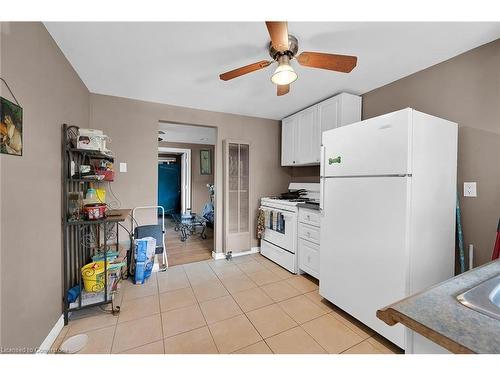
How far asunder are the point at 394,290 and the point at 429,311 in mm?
1034

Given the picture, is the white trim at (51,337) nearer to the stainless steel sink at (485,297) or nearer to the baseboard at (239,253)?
the baseboard at (239,253)

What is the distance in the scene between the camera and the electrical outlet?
179 centimetres

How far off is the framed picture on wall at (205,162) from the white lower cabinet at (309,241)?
13.2ft

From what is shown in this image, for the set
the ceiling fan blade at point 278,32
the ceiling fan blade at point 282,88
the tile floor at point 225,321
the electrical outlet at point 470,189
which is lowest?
the tile floor at point 225,321

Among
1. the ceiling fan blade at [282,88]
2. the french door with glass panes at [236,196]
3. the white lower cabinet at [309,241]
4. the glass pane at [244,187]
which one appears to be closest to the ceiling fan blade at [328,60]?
the ceiling fan blade at [282,88]

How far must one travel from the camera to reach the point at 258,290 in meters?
2.44

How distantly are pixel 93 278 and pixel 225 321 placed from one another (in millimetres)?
1247

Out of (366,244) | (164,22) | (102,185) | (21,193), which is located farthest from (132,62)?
(366,244)

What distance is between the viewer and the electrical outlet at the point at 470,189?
5.88 feet

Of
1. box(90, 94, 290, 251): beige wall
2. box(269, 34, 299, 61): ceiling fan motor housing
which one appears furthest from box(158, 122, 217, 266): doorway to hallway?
box(269, 34, 299, 61): ceiling fan motor housing

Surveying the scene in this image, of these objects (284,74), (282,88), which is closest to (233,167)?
(282,88)

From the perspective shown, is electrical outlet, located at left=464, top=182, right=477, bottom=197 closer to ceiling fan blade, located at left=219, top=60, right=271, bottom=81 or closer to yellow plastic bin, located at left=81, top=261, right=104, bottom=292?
ceiling fan blade, located at left=219, top=60, right=271, bottom=81

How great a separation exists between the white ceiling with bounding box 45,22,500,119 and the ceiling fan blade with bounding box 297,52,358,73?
205 mm

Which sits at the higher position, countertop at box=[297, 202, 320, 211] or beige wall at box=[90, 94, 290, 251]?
beige wall at box=[90, 94, 290, 251]
